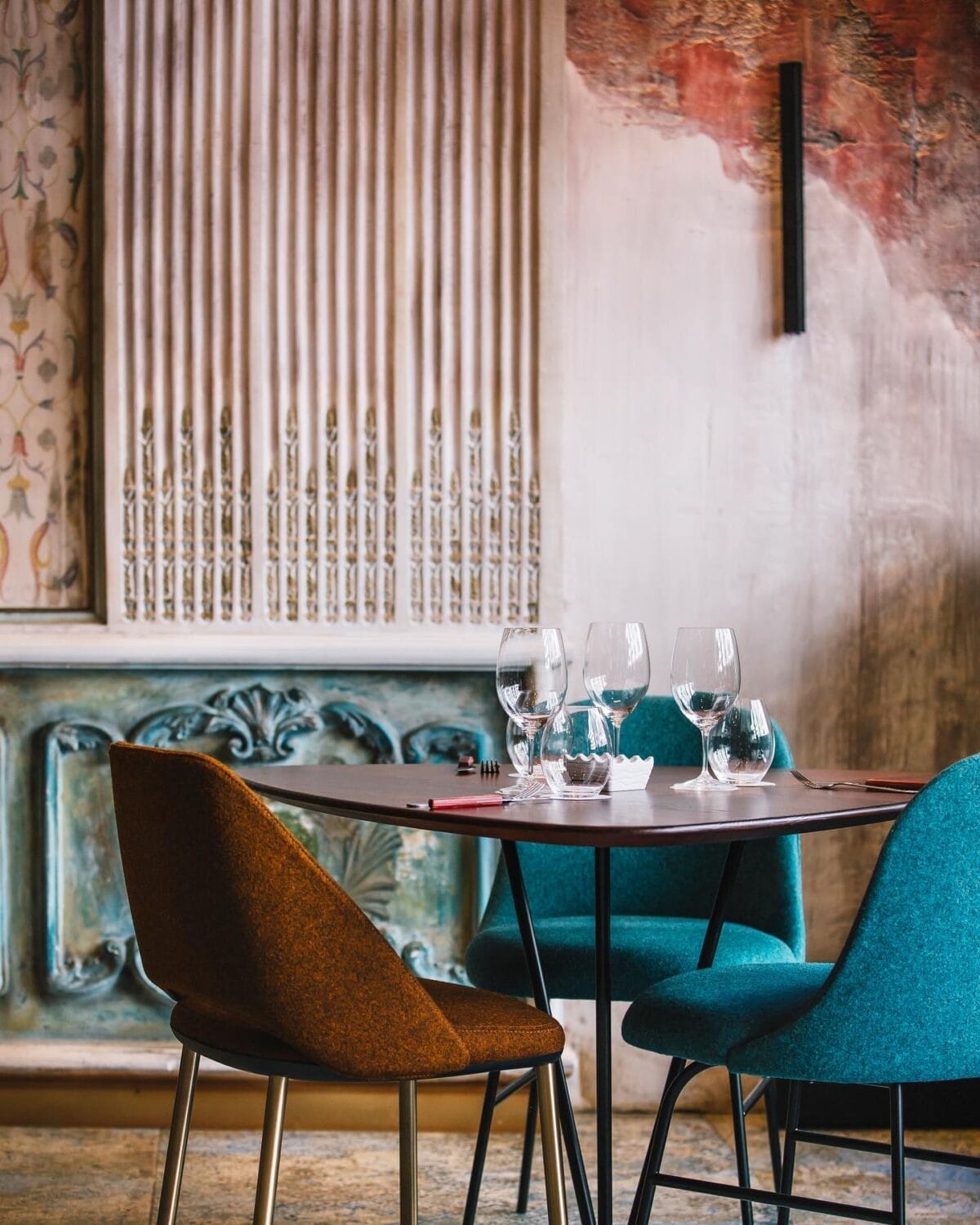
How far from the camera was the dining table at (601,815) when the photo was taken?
1494mm

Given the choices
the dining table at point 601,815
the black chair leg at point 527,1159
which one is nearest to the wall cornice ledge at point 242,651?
the dining table at point 601,815

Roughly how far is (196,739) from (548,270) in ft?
4.26

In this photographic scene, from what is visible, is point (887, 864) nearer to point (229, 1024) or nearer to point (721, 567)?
point (229, 1024)

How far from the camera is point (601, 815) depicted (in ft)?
5.13

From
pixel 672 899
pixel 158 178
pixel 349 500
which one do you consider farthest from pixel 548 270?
pixel 672 899

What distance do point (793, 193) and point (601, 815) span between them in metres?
2.09

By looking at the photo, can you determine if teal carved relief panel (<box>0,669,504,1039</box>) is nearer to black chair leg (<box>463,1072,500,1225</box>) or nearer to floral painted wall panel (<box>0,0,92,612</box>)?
floral painted wall panel (<box>0,0,92,612</box>)

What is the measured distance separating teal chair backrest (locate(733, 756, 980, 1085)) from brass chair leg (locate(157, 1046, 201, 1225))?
782 millimetres

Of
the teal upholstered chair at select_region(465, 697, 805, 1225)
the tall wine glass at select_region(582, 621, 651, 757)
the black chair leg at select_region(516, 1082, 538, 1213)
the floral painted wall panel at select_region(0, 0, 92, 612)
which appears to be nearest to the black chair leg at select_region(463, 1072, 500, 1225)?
the teal upholstered chair at select_region(465, 697, 805, 1225)

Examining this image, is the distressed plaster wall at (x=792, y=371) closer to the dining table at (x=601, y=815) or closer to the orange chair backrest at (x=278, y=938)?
the dining table at (x=601, y=815)

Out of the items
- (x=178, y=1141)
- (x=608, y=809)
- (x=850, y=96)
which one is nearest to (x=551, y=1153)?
(x=608, y=809)

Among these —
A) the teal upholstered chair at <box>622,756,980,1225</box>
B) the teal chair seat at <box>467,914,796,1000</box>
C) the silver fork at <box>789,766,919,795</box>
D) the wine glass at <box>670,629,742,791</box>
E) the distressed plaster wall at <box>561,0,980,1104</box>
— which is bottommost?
the teal chair seat at <box>467,914,796,1000</box>

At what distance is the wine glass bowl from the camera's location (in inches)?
69.0

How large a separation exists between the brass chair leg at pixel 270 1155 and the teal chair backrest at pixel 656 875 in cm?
85
